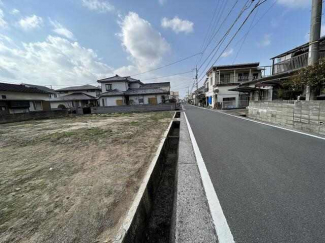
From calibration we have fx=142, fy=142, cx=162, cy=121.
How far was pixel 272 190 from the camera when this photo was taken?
2410 mm

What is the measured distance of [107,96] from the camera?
2842 centimetres

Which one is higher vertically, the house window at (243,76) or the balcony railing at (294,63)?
the house window at (243,76)

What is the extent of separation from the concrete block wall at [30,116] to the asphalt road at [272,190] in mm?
22436

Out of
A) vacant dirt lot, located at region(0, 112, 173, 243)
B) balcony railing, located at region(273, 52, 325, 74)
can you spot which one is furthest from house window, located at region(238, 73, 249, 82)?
vacant dirt lot, located at region(0, 112, 173, 243)

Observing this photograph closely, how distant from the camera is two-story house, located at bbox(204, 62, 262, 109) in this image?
24.9 meters

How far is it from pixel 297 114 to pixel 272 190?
6354 millimetres

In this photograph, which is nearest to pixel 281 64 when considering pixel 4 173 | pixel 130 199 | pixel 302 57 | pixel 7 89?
pixel 302 57

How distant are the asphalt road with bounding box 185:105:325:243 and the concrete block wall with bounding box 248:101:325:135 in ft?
6.06

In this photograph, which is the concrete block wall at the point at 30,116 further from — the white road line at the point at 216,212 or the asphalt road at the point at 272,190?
the white road line at the point at 216,212

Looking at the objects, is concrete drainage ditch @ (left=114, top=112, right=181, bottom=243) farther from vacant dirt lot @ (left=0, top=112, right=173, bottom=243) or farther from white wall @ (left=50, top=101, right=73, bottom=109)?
white wall @ (left=50, top=101, right=73, bottom=109)

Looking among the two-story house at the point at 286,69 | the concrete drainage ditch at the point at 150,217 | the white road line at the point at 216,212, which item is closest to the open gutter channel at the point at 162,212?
the concrete drainage ditch at the point at 150,217

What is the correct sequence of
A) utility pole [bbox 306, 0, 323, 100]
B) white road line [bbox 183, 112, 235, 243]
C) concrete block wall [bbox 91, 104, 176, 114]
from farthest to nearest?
concrete block wall [bbox 91, 104, 176, 114], utility pole [bbox 306, 0, 323, 100], white road line [bbox 183, 112, 235, 243]

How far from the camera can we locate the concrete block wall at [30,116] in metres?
16.2

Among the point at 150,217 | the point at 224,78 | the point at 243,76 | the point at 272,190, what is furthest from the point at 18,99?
the point at 243,76
